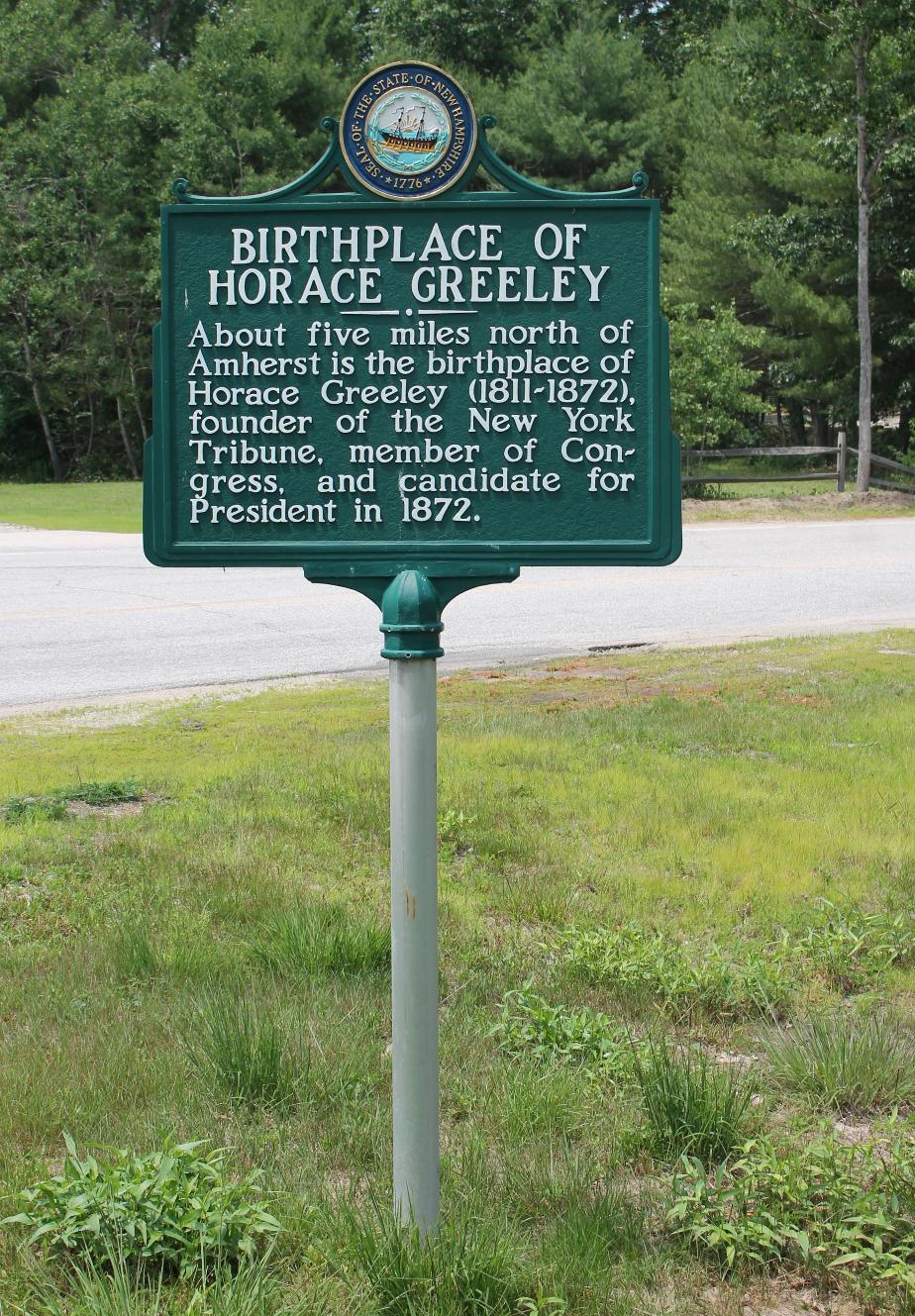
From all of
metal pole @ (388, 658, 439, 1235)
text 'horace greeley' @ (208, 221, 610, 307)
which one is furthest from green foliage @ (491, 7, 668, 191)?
metal pole @ (388, 658, 439, 1235)

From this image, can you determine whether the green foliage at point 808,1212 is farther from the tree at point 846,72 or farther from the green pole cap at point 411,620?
the tree at point 846,72

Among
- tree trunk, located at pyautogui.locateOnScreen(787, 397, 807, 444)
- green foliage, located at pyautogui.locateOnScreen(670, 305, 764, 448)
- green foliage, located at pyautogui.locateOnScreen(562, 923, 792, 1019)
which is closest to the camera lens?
green foliage, located at pyautogui.locateOnScreen(562, 923, 792, 1019)

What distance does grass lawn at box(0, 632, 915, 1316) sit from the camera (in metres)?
2.77

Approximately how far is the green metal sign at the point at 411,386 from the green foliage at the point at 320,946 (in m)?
1.59

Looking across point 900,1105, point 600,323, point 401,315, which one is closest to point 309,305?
point 401,315

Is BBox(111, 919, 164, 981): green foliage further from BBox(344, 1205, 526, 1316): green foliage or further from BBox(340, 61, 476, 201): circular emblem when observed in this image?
BBox(340, 61, 476, 201): circular emblem

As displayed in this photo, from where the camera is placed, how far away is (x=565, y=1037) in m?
3.69

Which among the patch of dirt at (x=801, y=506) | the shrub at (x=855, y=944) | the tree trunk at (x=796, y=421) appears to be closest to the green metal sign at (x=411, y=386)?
the shrub at (x=855, y=944)

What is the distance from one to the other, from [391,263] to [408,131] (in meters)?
0.28

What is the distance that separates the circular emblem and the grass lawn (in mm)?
2078

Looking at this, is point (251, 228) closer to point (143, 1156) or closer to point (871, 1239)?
point (143, 1156)

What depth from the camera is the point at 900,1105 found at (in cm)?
348

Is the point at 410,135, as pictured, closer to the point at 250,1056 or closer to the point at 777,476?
the point at 250,1056

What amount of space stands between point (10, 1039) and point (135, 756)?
3465mm
